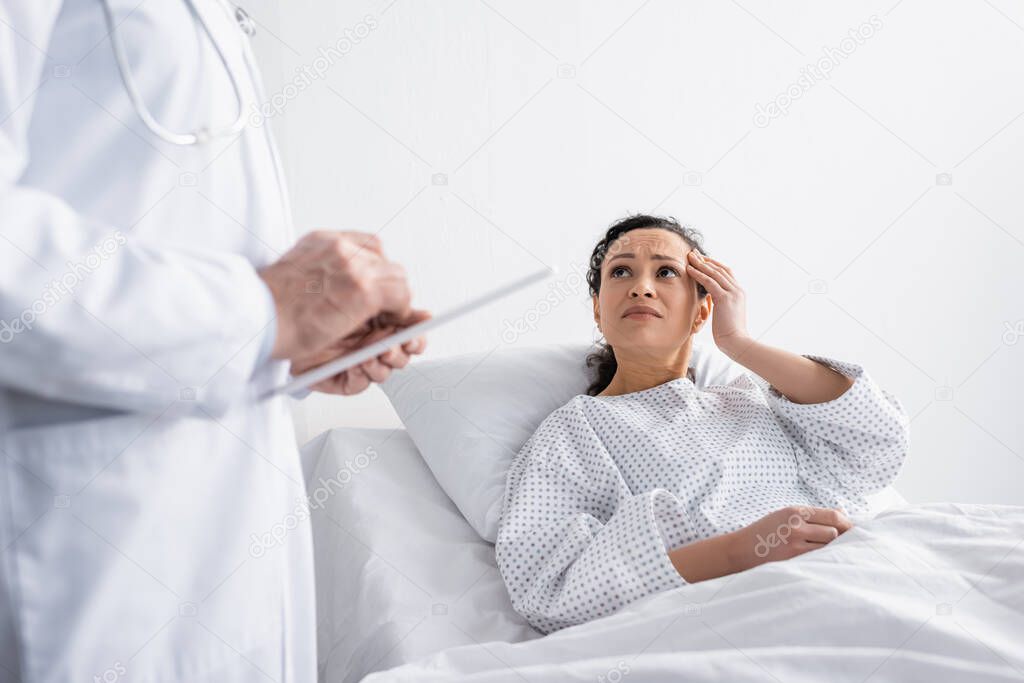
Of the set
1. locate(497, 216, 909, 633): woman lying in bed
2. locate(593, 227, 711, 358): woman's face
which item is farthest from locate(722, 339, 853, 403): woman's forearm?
locate(593, 227, 711, 358): woman's face

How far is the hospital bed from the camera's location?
0.85 m

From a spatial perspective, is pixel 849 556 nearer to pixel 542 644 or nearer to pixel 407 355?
pixel 542 644

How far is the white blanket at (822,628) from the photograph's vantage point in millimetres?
835

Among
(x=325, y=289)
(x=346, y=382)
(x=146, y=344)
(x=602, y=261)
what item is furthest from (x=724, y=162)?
(x=146, y=344)

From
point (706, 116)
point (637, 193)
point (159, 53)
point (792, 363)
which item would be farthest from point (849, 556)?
point (706, 116)

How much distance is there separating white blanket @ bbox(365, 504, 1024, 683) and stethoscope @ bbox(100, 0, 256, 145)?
0.56 meters

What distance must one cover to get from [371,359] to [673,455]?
767mm

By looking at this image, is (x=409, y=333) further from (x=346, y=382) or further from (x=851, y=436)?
(x=851, y=436)

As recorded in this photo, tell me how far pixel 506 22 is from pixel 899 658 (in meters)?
1.41

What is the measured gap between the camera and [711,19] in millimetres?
1986

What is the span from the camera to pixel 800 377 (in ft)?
4.78
